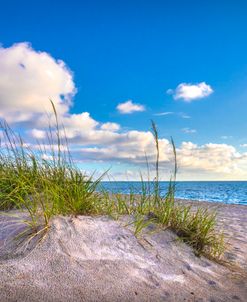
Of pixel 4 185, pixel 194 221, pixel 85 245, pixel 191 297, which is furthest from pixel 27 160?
pixel 191 297

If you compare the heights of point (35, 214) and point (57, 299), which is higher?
point (35, 214)

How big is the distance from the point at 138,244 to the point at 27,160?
7.85 ft

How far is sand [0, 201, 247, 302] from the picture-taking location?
3.23 m

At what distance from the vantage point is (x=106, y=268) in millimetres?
3607

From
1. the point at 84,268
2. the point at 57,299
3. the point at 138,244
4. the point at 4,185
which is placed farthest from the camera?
the point at 4,185

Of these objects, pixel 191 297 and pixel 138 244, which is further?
pixel 138 244

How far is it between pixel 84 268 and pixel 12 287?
70 cm

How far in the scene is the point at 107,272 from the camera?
140 inches

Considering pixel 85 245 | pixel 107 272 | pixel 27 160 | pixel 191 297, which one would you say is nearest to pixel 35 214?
pixel 85 245

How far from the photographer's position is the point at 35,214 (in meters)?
4.28

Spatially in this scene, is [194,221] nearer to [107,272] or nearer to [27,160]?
[107,272]

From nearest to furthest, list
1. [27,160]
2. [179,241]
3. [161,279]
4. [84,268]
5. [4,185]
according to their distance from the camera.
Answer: [84,268] → [161,279] → [179,241] → [4,185] → [27,160]

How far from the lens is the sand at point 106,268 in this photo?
10.6 feet

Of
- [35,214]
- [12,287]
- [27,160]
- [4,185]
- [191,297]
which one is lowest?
[191,297]
